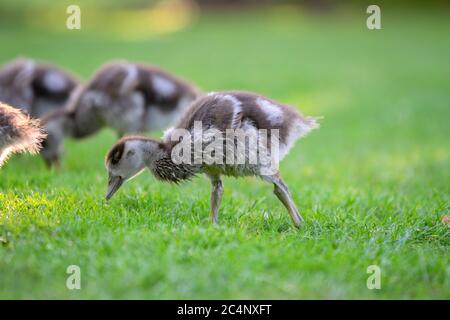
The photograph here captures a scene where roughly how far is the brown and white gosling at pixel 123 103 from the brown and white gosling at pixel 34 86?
0.53 meters

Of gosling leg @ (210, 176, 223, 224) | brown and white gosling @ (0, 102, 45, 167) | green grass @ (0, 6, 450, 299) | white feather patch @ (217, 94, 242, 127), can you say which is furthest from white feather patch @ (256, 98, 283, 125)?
brown and white gosling @ (0, 102, 45, 167)

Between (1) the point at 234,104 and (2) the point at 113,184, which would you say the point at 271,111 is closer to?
(1) the point at 234,104

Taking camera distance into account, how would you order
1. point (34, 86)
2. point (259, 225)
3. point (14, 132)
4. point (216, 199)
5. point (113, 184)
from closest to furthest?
point (14, 132) < point (259, 225) < point (216, 199) < point (113, 184) < point (34, 86)

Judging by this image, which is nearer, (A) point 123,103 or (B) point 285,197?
(B) point 285,197

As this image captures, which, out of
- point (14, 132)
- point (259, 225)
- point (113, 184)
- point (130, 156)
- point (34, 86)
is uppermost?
point (34, 86)

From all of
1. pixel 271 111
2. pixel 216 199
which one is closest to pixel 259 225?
pixel 216 199

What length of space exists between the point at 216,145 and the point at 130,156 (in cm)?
83

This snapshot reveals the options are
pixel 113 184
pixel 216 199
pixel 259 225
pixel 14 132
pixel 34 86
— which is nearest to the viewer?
pixel 14 132

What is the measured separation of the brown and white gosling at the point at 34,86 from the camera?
8086 millimetres

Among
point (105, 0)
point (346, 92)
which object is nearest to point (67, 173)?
point (346, 92)

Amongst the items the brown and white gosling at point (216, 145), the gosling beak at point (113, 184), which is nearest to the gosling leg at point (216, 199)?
the brown and white gosling at point (216, 145)

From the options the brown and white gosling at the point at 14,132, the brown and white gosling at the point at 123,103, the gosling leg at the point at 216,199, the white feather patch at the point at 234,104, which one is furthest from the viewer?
the brown and white gosling at the point at 123,103

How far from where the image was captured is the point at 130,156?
16.9ft

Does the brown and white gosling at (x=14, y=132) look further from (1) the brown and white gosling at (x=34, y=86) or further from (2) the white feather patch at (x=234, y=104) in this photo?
(1) the brown and white gosling at (x=34, y=86)
